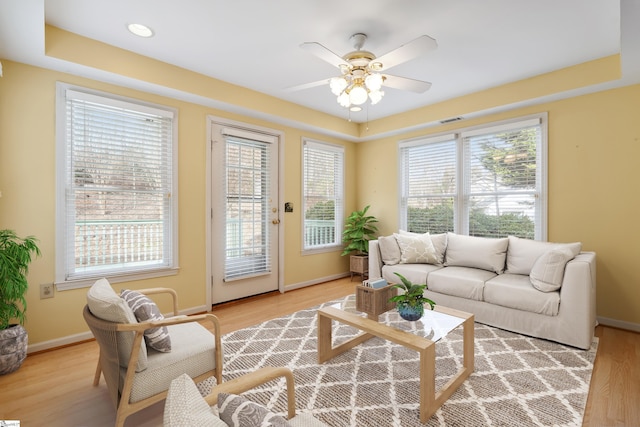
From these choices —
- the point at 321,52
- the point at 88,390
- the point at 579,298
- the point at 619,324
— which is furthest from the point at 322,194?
the point at 619,324

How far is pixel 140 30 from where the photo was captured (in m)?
2.54

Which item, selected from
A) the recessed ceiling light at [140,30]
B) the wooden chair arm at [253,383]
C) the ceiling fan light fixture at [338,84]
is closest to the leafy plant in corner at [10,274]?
the recessed ceiling light at [140,30]

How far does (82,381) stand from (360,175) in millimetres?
4675

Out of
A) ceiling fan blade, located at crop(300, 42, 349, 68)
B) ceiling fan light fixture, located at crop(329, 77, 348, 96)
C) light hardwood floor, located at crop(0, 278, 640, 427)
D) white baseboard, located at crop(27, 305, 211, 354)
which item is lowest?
light hardwood floor, located at crop(0, 278, 640, 427)

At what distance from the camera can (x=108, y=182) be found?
2998 millimetres

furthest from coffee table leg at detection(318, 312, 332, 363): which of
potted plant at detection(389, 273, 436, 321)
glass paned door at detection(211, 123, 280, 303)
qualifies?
glass paned door at detection(211, 123, 280, 303)

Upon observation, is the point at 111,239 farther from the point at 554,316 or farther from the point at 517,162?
the point at 517,162

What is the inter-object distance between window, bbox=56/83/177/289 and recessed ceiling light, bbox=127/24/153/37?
0.76 m

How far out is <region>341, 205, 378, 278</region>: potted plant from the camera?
505 cm

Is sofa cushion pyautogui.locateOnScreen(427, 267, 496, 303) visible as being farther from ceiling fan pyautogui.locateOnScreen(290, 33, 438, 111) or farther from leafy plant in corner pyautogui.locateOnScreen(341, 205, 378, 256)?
ceiling fan pyautogui.locateOnScreen(290, 33, 438, 111)

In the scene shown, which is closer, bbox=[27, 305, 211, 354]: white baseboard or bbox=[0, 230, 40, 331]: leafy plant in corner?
bbox=[0, 230, 40, 331]: leafy plant in corner

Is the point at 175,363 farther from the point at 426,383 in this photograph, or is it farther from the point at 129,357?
the point at 426,383

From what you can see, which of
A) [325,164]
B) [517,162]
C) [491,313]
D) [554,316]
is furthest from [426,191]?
[554,316]

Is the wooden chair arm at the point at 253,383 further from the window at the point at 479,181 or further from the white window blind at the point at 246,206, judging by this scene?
the window at the point at 479,181
